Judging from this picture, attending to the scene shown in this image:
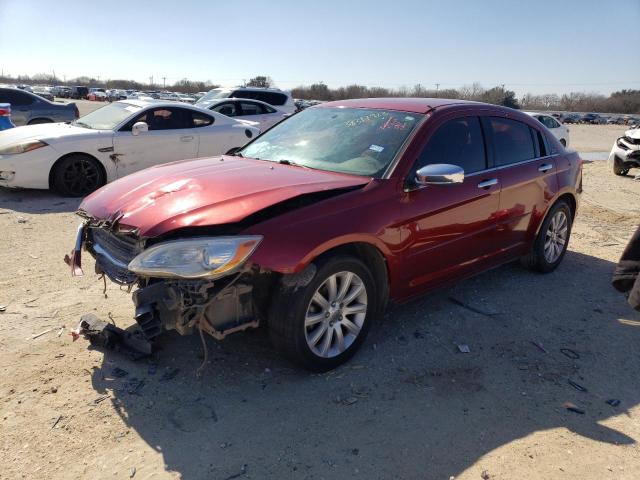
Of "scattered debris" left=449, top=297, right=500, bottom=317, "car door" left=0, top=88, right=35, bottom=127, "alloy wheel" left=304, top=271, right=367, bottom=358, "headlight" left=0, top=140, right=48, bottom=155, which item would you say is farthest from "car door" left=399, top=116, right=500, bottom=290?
"car door" left=0, top=88, right=35, bottom=127

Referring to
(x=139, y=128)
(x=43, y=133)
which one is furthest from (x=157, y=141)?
(x=43, y=133)

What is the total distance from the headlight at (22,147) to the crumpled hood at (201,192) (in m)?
4.64

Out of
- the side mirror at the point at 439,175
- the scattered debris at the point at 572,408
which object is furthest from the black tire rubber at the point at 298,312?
the scattered debris at the point at 572,408

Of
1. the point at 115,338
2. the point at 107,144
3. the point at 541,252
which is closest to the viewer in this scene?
the point at 115,338

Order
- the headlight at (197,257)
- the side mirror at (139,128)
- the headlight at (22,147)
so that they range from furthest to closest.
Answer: the side mirror at (139,128), the headlight at (22,147), the headlight at (197,257)

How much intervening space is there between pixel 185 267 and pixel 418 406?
62.6 inches

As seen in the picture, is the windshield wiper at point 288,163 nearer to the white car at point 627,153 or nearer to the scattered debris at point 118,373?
the scattered debris at point 118,373

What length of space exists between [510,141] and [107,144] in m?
6.09

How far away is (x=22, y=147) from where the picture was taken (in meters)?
7.56

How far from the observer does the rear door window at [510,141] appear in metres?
4.56

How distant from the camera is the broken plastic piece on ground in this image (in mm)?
3429

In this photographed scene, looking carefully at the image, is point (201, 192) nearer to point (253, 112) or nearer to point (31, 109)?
point (253, 112)

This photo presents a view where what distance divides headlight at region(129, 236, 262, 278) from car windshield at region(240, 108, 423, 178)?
120 centimetres

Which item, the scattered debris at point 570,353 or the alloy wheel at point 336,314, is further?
the scattered debris at point 570,353
